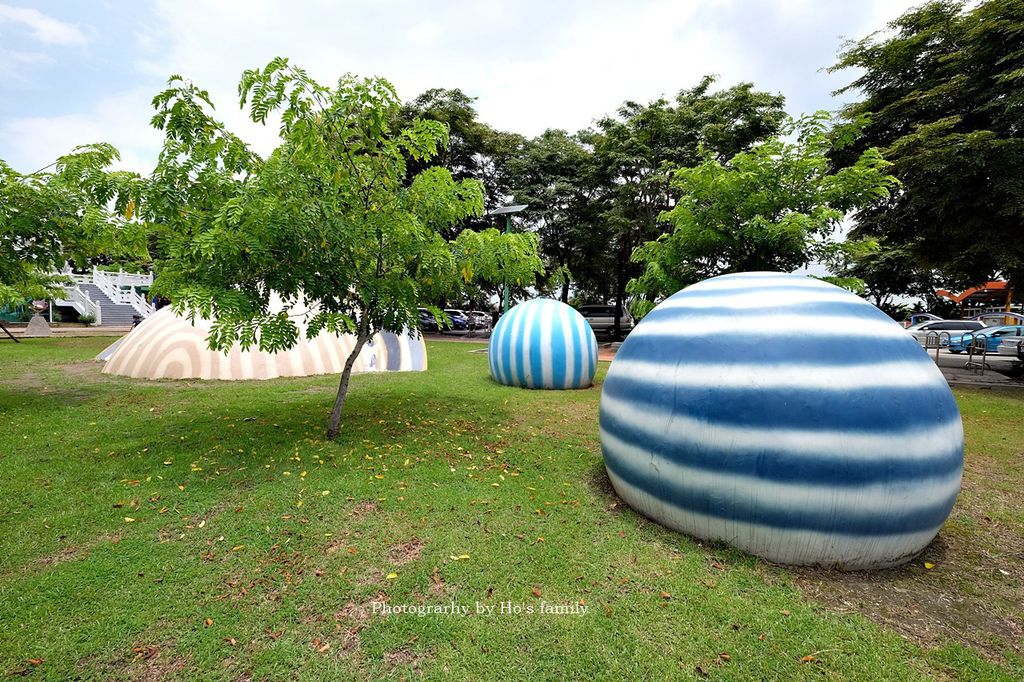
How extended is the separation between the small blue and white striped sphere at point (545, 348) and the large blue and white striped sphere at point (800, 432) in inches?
266

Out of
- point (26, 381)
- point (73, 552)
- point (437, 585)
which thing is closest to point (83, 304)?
point (26, 381)

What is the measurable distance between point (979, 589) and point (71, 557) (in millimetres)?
6528

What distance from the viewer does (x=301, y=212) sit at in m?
5.28

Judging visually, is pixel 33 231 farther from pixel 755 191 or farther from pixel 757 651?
pixel 755 191

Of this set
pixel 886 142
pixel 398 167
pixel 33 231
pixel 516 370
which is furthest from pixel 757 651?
pixel 886 142

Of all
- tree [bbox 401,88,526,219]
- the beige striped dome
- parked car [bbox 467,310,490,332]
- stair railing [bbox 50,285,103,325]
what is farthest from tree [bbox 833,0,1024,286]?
stair railing [bbox 50,285,103,325]

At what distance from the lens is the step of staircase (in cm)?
3775

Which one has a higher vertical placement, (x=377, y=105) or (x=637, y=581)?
(x=377, y=105)

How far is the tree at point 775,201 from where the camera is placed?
927 cm

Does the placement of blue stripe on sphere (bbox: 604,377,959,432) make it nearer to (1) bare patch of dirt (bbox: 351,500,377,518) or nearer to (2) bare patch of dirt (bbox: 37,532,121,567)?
(1) bare patch of dirt (bbox: 351,500,377,518)

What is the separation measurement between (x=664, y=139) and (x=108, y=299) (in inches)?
1737

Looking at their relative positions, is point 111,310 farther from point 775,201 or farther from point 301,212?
point 775,201

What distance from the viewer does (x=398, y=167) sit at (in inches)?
252

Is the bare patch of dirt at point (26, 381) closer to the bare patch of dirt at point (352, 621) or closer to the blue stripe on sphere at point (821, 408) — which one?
the bare patch of dirt at point (352, 621)
